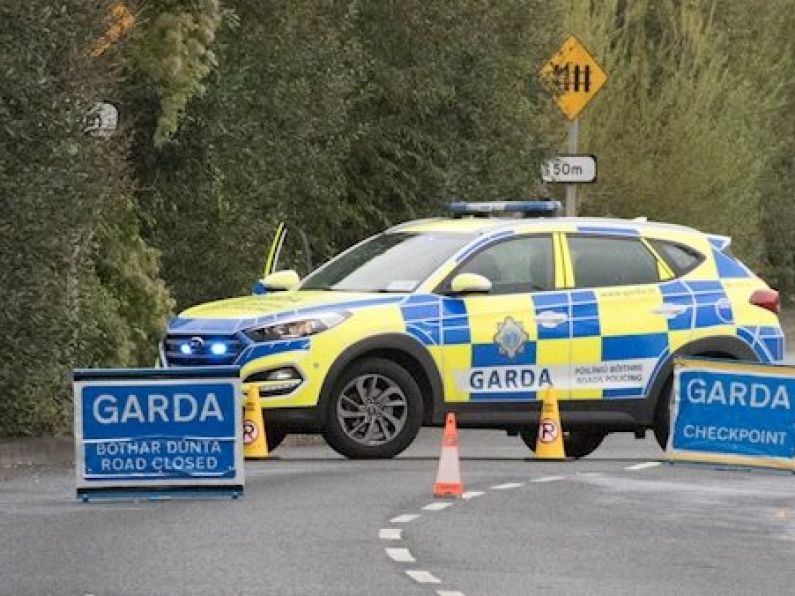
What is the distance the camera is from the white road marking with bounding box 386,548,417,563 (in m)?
12.8

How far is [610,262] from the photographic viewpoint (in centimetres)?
2016

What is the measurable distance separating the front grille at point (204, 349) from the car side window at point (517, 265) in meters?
1.84

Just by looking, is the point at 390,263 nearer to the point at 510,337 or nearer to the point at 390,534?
the point at 510,337

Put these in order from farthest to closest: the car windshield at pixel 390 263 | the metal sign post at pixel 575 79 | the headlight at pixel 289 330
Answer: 1. the metal sign post at pixel 575 79
2. the car windshield at pixel 390 263
3. the headlight at pixel 289 330

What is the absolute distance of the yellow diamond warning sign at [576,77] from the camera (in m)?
30.7

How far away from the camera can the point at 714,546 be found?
45.6ft

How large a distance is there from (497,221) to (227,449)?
16.1 feet

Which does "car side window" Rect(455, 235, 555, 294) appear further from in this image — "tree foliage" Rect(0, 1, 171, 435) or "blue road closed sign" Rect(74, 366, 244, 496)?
"blue road closed sign" Rect(74, 366, 244, 496)

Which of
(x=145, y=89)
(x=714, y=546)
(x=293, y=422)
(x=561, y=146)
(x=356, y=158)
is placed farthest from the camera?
(x=561, y=146)

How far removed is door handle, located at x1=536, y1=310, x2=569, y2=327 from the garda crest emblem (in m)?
0.17

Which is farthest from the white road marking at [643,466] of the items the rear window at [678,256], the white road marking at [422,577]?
the white road marking at [422,577]

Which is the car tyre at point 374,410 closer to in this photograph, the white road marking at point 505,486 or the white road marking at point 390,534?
the white road marking at point 505,486

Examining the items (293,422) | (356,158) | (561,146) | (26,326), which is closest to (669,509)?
(293,422)

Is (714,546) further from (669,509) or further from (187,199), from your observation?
(187,199)
